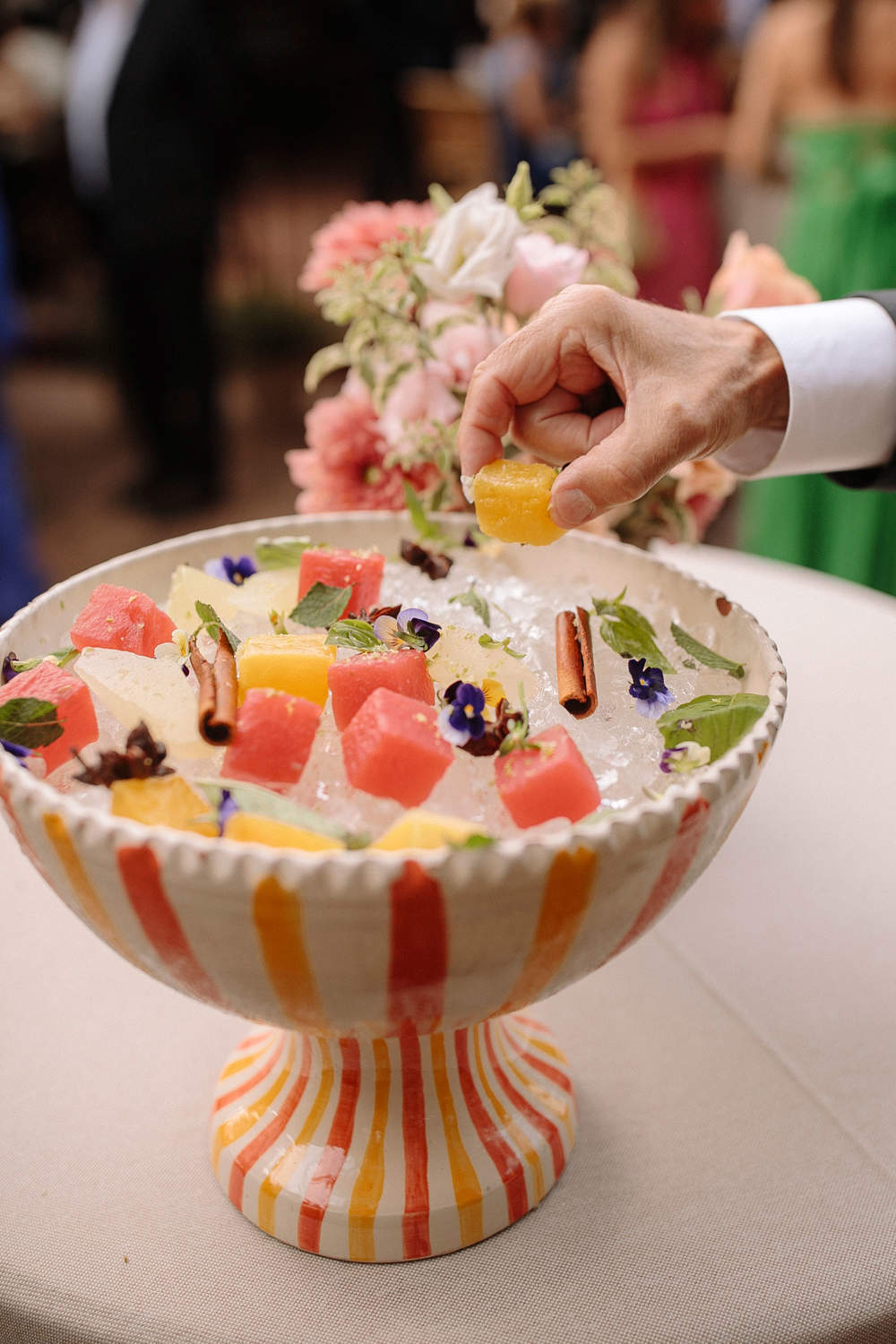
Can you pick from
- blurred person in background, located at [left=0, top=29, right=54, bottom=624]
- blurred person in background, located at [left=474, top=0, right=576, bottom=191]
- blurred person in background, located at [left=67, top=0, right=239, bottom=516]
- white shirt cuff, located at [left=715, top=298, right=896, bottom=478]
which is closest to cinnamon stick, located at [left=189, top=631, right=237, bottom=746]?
white shirt cuff, located at [left=715, top=298, right=896, bottom=478]

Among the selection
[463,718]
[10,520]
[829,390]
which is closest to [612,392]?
[829,390]

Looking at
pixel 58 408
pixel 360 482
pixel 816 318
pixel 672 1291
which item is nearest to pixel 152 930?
pixel 672 1291

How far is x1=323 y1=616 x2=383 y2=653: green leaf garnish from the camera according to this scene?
734mm

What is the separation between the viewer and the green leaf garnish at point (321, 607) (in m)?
0.82

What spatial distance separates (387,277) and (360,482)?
0.21 m

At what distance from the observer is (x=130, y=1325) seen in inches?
26.7

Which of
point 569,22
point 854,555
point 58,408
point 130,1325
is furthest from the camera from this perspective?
point 58,408

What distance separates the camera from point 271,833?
55 centimetres

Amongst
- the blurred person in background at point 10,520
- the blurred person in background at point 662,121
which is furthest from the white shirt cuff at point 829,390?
the blurred person in background at point 662,121

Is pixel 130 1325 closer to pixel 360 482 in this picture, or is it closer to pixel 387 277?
pixel 360 482

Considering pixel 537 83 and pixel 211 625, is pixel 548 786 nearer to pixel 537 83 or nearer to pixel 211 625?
pixel 211 625

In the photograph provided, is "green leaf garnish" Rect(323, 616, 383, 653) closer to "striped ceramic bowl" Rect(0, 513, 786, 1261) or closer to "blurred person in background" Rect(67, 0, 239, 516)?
"striped ceramic bowl" Rect(0, 513, 786, 1261)

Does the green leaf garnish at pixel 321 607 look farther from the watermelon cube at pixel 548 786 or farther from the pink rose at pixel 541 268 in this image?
the pink rose at pixel 541 268

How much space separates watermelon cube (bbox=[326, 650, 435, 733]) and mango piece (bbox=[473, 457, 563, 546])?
0.60 ft
